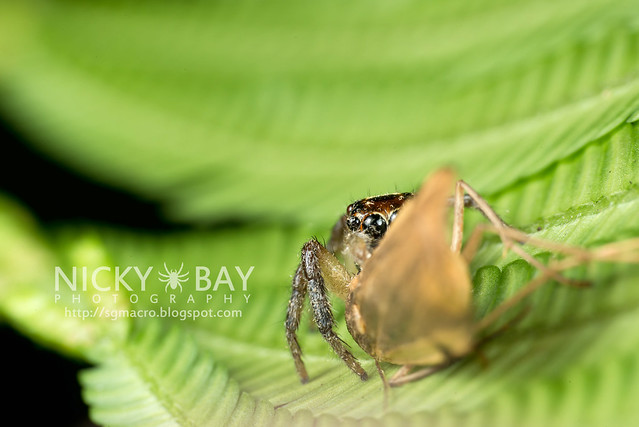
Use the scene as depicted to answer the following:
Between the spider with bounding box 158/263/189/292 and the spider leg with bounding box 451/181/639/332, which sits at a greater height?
the spider leg with bounding box 451/181/639/332

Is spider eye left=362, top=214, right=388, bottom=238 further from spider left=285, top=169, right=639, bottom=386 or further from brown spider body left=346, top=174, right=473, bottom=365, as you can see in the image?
brown spider body left=346, top=174, right=473, bottom=365

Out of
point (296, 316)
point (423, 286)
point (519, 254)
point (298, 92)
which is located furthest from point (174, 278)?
point (423, 286)

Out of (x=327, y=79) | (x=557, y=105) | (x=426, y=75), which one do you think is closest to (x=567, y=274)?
(x=557, y=105)

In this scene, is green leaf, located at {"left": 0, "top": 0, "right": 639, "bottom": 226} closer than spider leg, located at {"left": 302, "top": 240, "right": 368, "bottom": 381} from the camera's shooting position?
No

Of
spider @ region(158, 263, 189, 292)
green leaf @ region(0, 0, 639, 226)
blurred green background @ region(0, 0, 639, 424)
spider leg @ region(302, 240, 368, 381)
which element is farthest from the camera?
spider @ region(158, 263, 189, 292)

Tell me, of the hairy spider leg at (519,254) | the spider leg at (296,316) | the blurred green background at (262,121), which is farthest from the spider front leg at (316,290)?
the hairy spider leg at (519,254)

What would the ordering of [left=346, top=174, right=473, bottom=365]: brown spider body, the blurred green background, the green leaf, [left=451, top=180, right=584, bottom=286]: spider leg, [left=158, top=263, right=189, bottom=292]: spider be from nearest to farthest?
[left=346, top=174, right=473, bottom=365]: brown spider body → [left=451, top=180, right=584, bottom=286]: spider leg → the blurred green background → the green leaf → [left=158, top=263, right=189, bottom=292]: spider

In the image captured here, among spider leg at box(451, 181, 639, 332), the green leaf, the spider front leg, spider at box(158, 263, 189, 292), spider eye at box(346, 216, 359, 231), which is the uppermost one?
the green leaf

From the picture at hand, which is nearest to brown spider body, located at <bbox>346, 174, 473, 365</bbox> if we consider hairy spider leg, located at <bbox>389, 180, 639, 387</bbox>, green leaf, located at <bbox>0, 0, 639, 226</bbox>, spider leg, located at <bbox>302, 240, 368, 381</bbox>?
hairy spider leg, located at <bbox>389, 180, 639, 387</bbox>
